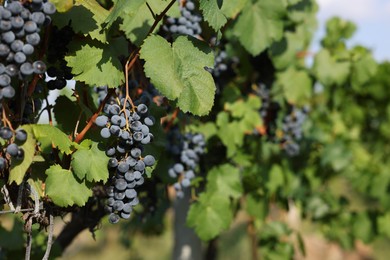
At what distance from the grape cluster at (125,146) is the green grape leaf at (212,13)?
1.11ft

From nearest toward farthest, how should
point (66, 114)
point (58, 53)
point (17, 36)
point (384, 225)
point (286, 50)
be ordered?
point (17, 36) → point (58, 53) → point (66, 114) → point (286, 50) → point (384, 225)

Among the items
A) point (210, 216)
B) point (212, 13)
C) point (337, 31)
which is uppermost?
point (212, 13)

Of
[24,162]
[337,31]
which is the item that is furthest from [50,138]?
[337,31]

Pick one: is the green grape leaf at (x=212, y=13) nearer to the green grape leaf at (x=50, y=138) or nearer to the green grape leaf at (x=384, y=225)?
the green grape leaf at (x=50, y=138)

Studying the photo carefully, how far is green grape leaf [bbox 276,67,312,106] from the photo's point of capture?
3.88 meters

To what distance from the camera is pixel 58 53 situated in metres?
1.90

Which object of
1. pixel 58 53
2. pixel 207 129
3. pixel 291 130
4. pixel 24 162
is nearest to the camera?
pixel 24 162

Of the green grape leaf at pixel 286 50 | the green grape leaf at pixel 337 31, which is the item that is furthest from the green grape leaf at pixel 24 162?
the green grape leaf at pixel 337 31

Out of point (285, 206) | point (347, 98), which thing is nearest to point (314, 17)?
point (285, 206)

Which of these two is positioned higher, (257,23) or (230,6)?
(230,6)

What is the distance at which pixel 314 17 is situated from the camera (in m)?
4.18

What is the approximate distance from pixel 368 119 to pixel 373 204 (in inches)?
277

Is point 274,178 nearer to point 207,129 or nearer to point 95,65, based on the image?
point 207,129

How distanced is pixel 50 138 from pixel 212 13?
2.04 ft
